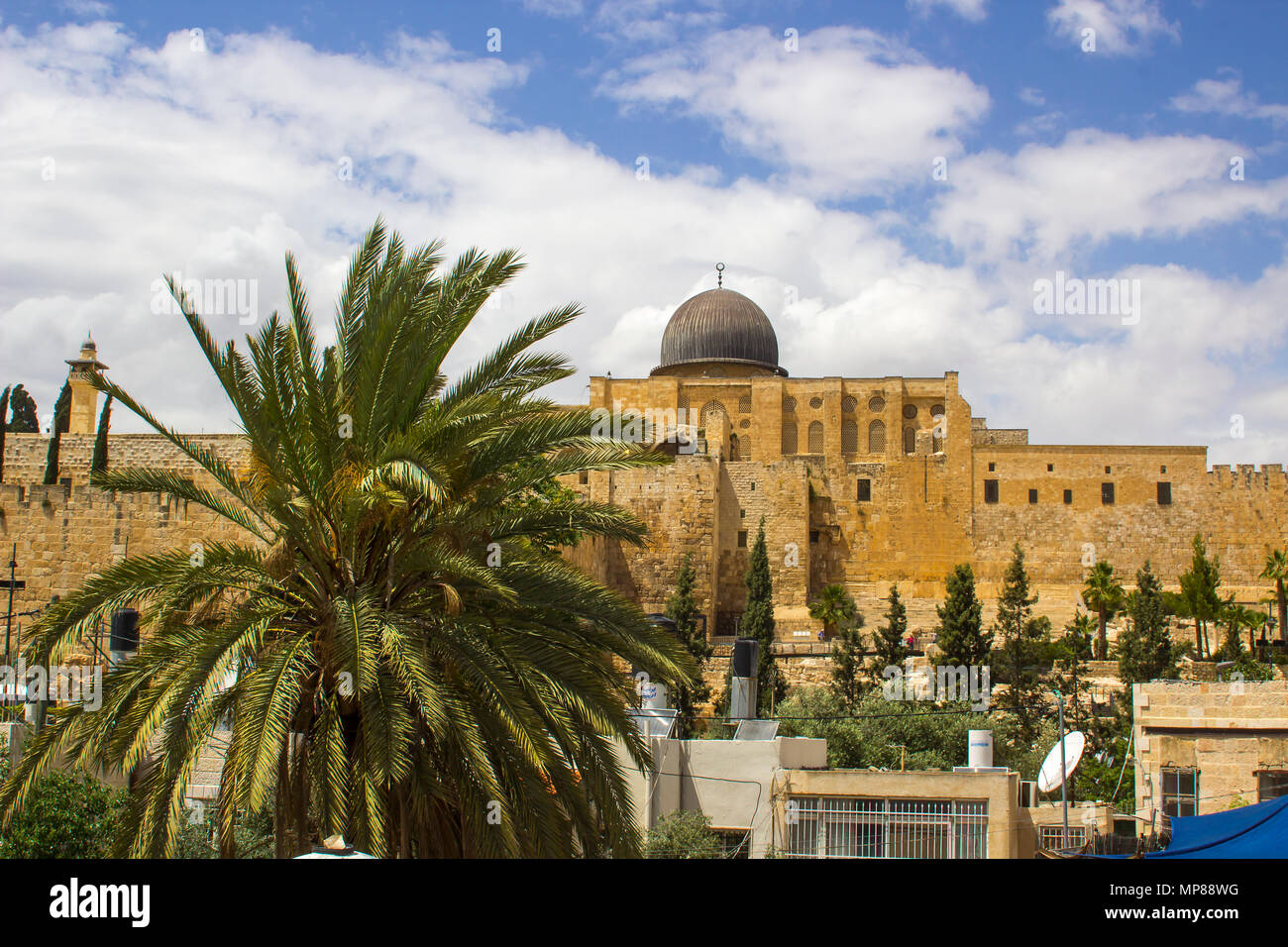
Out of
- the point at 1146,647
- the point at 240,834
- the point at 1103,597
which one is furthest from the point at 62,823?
the point at 1103,597

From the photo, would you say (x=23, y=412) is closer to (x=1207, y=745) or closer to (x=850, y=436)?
(x=850, y=436)

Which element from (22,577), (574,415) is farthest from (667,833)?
(22,577)

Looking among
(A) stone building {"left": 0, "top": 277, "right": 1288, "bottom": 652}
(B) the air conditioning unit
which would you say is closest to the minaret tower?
(A) stone building {"left": 0, "top": 277, "right": 1288, "bottom": 652}

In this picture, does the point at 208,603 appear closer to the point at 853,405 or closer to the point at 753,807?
the point at 753,807

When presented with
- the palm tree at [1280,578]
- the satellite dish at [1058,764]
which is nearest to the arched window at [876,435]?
the palm tree at [1280,578]

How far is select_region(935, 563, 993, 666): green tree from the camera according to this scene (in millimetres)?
26359

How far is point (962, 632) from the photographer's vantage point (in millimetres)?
26688

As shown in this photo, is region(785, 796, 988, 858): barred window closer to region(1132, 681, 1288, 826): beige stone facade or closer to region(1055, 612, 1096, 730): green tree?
region(1132, 681, 1288, 826): beige stone facade

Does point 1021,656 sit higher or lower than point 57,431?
lower

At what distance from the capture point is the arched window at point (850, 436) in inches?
1608

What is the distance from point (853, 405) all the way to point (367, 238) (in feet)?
110

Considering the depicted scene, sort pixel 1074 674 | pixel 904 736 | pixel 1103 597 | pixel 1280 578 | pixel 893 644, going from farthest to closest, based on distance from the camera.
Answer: pixel 1280 578 → pixel 1103 597 → pixel 893 644 → pixel 1074 674 → pixel 904 736

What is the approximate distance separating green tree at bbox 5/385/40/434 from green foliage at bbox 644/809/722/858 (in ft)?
108

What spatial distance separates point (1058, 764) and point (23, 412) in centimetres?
3488
